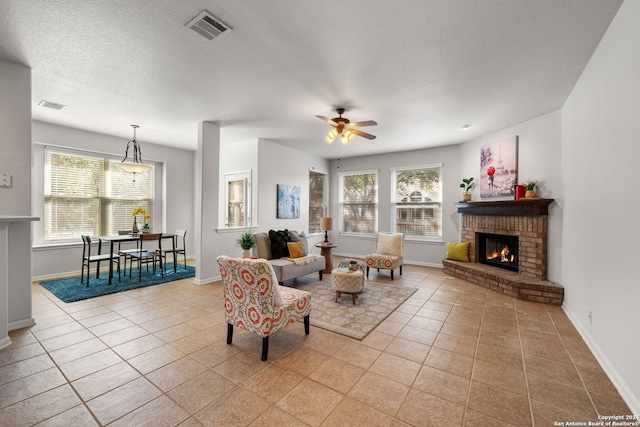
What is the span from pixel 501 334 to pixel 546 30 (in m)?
2.97

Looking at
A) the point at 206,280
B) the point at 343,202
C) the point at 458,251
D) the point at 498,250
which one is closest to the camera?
the point at 206,280

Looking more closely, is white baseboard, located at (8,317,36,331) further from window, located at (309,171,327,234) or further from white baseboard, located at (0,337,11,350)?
window, located at (309,171,327,234)

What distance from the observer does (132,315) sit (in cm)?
342

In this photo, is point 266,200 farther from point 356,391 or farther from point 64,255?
point 356,391

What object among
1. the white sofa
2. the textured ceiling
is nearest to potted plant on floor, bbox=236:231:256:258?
the white sofa

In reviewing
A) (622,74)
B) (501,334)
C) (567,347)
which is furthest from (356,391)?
(622,74)

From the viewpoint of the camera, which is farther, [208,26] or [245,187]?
[245,187]

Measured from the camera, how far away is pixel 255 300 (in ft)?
8.05

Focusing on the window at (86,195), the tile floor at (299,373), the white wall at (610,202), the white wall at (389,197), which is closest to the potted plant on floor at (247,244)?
the tile floor at (299,373)

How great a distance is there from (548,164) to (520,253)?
1509 millimetres

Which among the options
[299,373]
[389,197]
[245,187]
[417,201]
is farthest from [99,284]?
[417,201]

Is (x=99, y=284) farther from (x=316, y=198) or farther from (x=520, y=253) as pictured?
(x=520, y=253)

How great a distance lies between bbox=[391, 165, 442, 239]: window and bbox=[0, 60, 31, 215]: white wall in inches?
262

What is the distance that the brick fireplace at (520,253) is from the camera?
4047mm
